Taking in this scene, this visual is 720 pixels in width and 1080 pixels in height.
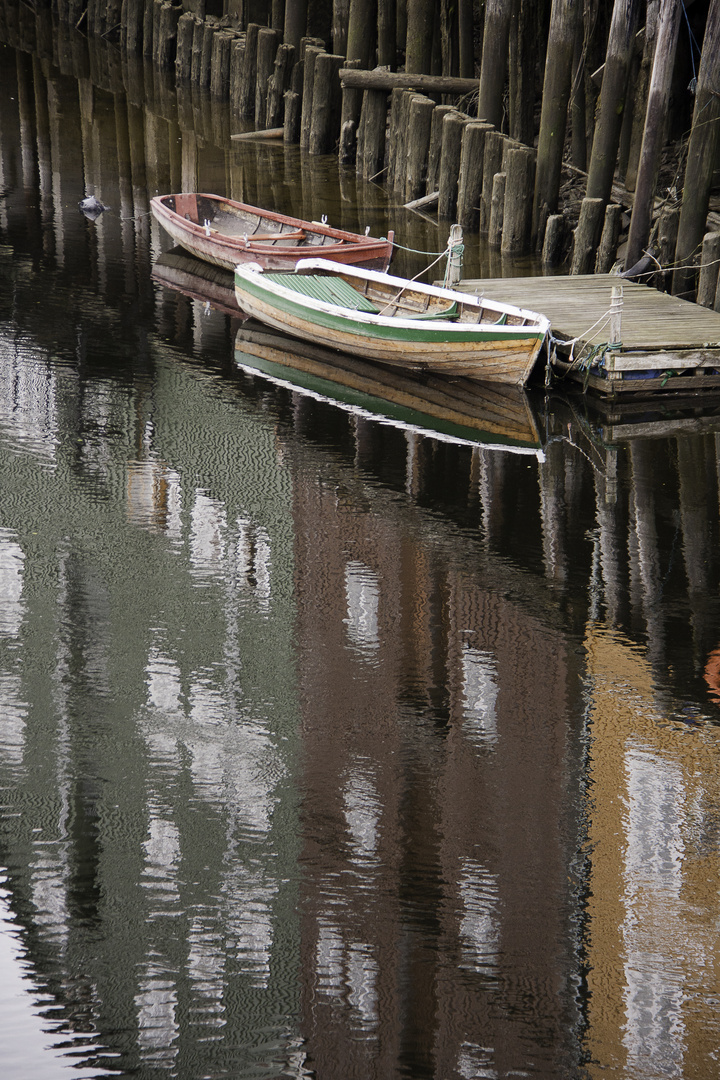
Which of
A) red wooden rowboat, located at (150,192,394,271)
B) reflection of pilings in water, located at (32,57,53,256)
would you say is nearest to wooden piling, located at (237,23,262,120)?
reflection of pilings in water, located at (32,57,53,256)

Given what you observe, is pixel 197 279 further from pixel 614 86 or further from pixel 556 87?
pixel 614 86

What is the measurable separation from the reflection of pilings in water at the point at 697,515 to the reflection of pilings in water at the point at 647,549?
27cm

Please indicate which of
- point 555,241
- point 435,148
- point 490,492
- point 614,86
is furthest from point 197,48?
point 490,492

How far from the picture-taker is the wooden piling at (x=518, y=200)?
63.1 ft

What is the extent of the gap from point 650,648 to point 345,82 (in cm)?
1685

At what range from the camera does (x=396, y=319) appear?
1541cm

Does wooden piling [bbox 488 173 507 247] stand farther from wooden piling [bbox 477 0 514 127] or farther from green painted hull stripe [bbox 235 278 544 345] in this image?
green painted hull stripe [bbox 235 278 544 345]

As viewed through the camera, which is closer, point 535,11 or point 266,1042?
point 266,1042

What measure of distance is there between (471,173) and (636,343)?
7.13 meters

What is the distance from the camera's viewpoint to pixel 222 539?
11672 millimetres

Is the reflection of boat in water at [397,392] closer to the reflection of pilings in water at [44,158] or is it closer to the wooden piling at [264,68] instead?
the reflection of pilings in water at [44,158]

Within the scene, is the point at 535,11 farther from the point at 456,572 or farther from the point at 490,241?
the point at 456,572

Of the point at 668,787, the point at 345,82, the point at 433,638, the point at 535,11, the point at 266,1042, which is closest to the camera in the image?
the point at 266,1042

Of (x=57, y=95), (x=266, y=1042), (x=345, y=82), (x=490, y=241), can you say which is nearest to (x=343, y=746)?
(x=266, y=1042)
